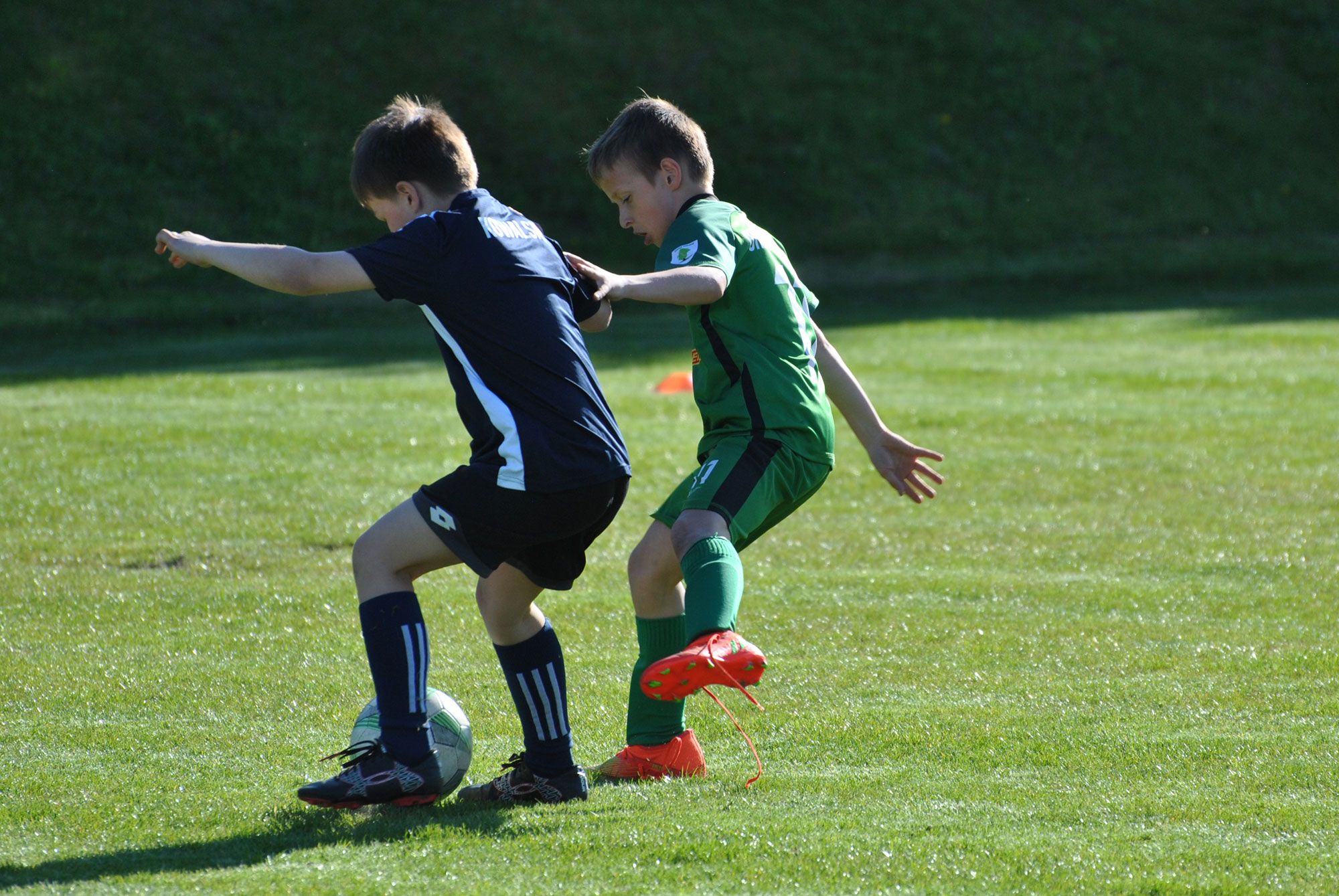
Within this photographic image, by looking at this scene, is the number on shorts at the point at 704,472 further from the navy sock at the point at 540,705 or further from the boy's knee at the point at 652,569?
the navy sock at the point at 540,705

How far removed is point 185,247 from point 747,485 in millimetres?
1534

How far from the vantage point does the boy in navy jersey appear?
3572 millimetres

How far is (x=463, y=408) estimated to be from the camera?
3.72 m

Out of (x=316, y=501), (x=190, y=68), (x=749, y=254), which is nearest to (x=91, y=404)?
(x=316, y=501)

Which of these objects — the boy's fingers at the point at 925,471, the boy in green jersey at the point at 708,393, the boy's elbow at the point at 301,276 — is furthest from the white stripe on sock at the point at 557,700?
the boy's fingers at the point at 925,471

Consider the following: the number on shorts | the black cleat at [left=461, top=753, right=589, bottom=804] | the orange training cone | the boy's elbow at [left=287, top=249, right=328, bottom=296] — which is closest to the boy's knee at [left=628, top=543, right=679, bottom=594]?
the number on shorts

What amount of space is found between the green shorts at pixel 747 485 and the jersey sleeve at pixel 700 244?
47 centimetres

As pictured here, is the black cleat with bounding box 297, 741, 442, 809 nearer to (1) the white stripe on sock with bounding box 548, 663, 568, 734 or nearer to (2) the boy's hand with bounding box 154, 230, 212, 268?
(1) the white stripe on sock with bounding box 548, 663, 568, 734

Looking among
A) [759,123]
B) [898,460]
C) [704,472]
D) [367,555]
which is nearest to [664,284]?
[704,472]

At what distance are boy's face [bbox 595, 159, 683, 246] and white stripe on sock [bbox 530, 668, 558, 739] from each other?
1.26 meters

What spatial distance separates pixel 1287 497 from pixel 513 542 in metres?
6.18

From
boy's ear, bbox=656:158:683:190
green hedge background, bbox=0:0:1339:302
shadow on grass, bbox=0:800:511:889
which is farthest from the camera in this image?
green hedge background, bbox=0:0:1339:302

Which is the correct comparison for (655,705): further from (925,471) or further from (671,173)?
(671,173)

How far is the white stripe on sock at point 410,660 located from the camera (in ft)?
12.1
